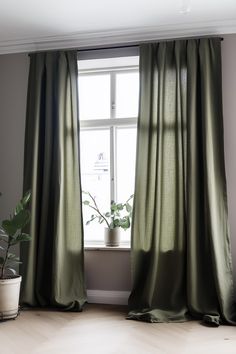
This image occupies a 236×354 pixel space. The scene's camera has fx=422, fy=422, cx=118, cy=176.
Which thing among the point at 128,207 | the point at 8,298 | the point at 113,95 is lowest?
the point at 8,298

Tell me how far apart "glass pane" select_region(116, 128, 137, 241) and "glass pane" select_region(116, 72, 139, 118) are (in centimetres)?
19

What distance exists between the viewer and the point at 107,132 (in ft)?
14.7

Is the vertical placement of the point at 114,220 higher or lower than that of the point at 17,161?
lower

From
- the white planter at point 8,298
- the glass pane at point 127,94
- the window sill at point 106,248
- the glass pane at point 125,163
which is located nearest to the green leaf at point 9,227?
the white planter at point 8,298

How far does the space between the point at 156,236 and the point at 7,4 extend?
2365mm

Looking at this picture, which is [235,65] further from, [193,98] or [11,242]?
[11,242]

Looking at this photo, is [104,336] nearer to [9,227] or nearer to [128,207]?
[9,227]

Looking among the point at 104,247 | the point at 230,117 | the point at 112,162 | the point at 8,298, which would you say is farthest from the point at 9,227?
the point at 230,117

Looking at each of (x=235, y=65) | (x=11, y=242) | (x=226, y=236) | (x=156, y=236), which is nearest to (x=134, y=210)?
(x=156, y=236)

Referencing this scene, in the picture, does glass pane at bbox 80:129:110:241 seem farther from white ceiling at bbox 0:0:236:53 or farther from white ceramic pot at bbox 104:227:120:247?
white ceiling at bbox 0:0:236:53

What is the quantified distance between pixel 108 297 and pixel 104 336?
0.98m

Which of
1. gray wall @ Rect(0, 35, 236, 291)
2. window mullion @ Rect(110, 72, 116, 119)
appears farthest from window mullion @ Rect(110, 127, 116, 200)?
gray wall @ Rect(0, 35, 236, 291)

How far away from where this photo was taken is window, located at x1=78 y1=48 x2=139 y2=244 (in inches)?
173

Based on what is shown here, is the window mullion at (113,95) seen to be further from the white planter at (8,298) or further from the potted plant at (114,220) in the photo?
the white planter at (8,298)
